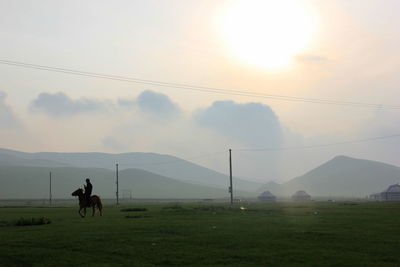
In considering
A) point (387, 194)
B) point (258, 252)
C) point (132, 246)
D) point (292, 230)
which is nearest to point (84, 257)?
point (132, 246)

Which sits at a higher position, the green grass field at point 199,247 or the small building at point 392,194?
the green grass field at point 199,247

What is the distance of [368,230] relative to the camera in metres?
27.5

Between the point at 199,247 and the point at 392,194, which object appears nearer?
the point at 199,247

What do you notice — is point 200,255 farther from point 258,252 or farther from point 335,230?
point 335,230

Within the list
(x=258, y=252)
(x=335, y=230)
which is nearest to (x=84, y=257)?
(x=258, y=252)

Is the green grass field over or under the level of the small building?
over

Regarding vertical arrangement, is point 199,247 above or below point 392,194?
above

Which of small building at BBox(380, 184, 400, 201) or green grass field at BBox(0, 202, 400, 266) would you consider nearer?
green grass field at BBox(0, 202, 400, 266)

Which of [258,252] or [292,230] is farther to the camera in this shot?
[292,230]

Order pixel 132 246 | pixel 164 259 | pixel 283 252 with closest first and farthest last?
pixel 164 259 < pixel 283 252 < pixel 132 246

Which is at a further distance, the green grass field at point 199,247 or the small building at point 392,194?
the small building at point 392,194

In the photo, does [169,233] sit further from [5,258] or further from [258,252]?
[5,258]

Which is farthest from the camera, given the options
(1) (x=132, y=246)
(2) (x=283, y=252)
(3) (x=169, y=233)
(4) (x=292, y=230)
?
(4) (x=292, y=230)

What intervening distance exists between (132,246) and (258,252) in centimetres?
550
